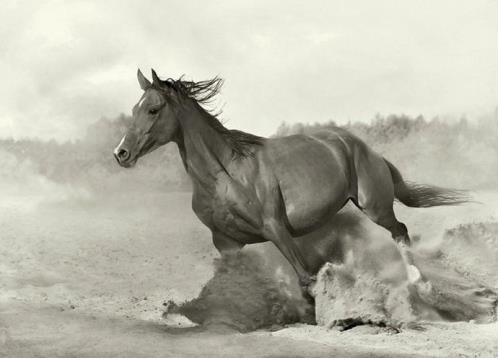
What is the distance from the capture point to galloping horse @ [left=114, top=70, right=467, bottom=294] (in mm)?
4555

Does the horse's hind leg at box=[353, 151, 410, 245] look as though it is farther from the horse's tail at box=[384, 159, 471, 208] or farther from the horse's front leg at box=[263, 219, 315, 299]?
the horse's front leg at box=[263, 219, 315, 299]

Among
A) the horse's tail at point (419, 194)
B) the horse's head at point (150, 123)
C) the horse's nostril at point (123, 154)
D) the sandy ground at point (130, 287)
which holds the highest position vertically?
the horse's head at point (150, 123)

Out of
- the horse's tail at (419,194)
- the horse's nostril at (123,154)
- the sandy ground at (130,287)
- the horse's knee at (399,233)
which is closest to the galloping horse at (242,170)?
the horse's nostril at (123,154)

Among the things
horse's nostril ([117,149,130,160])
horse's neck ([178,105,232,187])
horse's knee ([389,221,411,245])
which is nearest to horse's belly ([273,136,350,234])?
horse's neck ([178,105,232,187])

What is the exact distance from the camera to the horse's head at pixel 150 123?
4.50m

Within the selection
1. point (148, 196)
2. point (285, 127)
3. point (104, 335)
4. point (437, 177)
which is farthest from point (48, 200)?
point (437, 177)

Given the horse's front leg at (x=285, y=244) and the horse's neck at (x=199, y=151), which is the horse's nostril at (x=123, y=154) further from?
the horse's front leg at (x=285, y=244)

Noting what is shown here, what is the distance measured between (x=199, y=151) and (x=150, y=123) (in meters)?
0.40

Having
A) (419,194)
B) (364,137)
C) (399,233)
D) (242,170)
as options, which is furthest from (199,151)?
(364,137)

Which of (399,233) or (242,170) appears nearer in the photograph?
(242,170)

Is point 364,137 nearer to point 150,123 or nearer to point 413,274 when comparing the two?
point 413,274

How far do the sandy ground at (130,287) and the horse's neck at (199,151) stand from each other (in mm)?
1086

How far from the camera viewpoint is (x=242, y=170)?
4672mm

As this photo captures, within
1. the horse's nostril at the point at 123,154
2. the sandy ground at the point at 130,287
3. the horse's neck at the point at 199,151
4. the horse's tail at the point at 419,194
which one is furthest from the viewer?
the horse's tail at the point at 419,194
